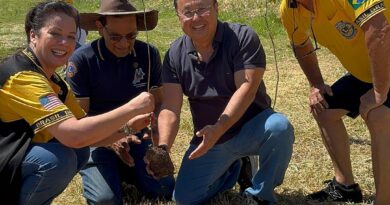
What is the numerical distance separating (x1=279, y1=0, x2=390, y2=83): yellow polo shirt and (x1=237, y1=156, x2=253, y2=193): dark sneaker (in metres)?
0.88

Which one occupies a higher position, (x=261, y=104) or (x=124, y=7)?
(x=124, y=7)

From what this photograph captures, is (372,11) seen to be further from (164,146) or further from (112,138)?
(112,138)

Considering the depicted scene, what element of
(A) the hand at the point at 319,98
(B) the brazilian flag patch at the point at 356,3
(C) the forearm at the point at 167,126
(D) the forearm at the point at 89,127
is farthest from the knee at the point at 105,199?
(B) the brazilian flag patch at the point at 356,3

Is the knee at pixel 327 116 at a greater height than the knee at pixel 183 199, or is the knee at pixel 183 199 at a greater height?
the knee at pixel 327 116

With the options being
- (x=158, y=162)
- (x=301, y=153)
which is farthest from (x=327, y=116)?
(x=158, y=162)

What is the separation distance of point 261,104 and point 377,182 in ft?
2.61

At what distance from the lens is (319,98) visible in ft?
12.8

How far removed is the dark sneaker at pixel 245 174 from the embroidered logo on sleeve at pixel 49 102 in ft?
4.98

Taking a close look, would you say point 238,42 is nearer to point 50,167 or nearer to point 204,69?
point 204,69

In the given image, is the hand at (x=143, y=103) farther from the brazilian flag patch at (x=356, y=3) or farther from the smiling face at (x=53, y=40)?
the brazilian flag patch at (x=356, y=3)

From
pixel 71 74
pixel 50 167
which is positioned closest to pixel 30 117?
pixel 50 167

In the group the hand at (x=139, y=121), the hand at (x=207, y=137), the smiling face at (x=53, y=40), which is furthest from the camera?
the hand at (x=207, y=137)

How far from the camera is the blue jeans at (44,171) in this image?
3.18m

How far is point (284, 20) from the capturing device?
155 inches
